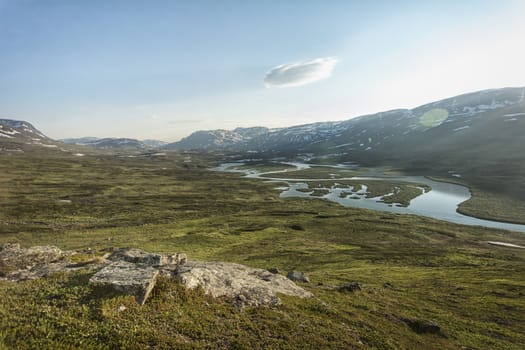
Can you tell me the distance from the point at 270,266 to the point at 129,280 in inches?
1262

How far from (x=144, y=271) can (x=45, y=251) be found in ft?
63.1

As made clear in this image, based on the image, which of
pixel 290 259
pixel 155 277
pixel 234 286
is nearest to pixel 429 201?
pixel 290 259

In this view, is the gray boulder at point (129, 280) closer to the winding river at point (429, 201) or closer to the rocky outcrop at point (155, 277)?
the rocky outcrop at point (155, 277)

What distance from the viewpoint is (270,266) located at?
149ft

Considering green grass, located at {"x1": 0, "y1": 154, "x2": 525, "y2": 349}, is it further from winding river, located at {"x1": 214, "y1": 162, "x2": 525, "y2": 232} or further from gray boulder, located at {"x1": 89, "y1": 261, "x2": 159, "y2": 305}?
winding river, located at {"x1": 214, "y1": 162, "x2": 525, "y2": 232}

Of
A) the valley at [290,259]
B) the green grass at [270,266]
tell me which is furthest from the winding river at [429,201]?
the green grass at [270,266]

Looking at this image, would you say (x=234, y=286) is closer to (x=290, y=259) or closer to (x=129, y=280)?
(x=129, y=280)

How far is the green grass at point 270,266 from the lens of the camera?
13.8m

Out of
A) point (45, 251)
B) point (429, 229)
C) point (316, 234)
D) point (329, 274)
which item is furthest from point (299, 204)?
point (45, 251)

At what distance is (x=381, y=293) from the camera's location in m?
30.0

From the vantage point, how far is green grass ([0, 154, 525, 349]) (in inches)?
545

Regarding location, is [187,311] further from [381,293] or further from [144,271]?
[381,293]

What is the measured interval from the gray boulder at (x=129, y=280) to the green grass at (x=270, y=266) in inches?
23.0

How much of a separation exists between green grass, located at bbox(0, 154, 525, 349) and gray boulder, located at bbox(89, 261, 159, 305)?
583 millimetres
